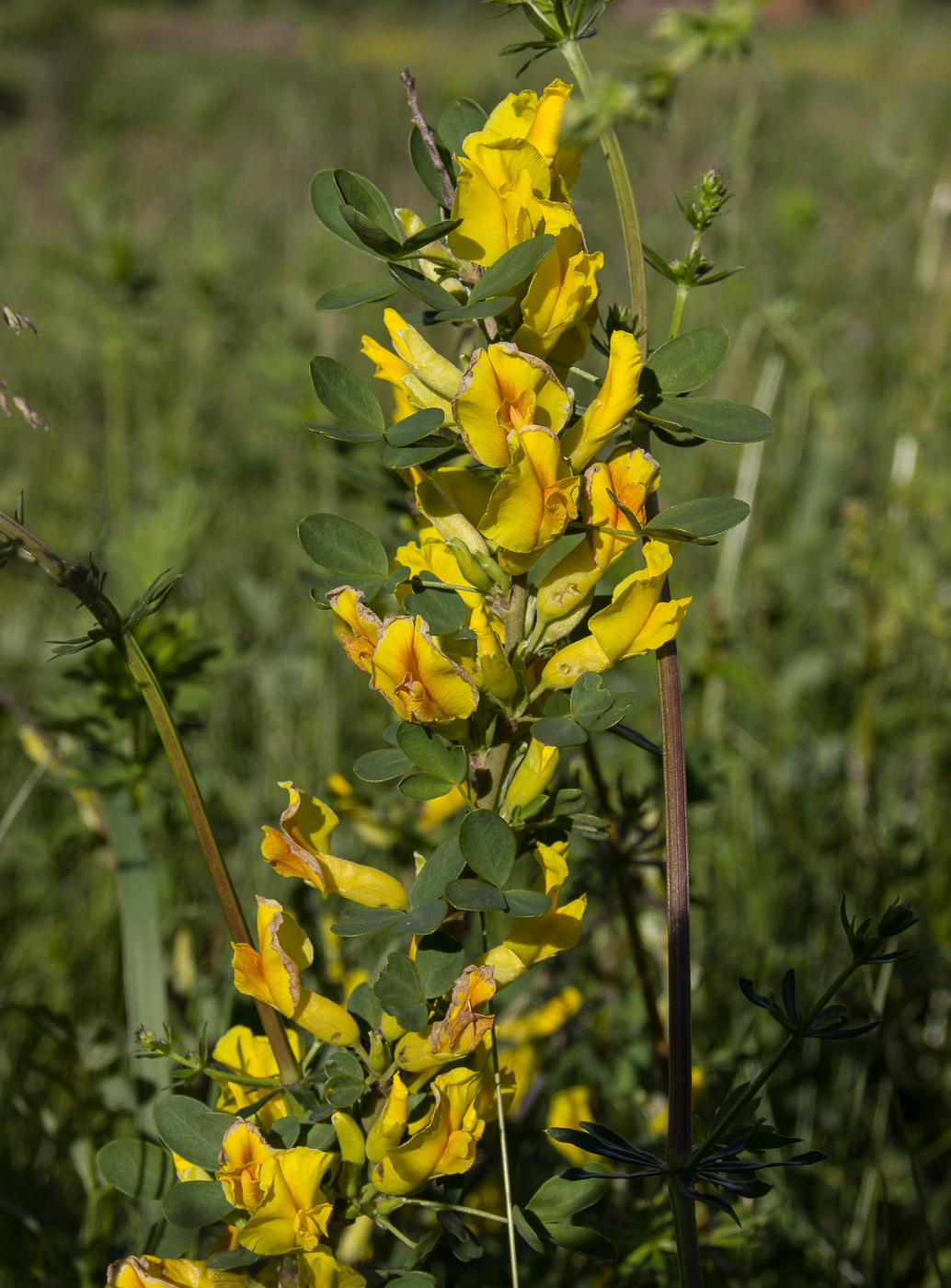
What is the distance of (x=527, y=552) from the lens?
0.78 metres

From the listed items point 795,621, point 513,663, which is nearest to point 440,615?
point 513,663

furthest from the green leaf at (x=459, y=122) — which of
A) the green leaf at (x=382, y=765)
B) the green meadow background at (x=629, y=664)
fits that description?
the green leaf at (x=382, y=765)

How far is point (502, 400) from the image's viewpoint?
2.44 feet

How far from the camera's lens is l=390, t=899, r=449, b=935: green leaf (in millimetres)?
760

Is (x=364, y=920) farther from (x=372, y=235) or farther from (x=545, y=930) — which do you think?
(x=372, y=235)

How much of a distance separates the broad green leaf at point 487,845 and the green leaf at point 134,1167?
0.44 m

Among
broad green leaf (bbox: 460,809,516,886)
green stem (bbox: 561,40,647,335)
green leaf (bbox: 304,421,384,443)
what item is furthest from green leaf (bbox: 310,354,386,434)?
broad green leaf (bbox: 460,809,516,886)

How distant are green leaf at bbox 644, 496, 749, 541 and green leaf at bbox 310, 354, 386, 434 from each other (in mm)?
245

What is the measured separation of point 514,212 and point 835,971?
4.84 feet

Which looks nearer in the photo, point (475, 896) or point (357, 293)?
point (475, 896)

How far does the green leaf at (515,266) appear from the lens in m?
0.70

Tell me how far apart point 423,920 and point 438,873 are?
48 millimetres

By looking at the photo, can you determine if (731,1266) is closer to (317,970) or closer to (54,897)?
(317,970)

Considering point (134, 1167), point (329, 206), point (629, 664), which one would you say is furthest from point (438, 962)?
point (629, 664)
